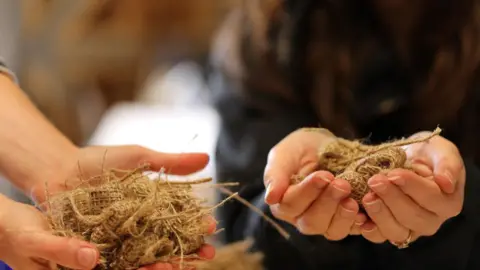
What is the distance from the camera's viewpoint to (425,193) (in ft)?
2.17

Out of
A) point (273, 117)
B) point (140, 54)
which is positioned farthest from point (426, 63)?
point (140, 54)

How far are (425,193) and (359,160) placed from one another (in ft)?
0.27

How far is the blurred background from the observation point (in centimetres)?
170

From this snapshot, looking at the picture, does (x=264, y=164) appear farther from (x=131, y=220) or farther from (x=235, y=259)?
(x=131, y=220)

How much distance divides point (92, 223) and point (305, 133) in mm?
304

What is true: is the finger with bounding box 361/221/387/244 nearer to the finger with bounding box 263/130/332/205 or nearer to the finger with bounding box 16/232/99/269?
the finger with bounding box 263/130/332/205

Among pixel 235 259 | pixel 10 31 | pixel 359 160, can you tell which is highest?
pixel 10 31

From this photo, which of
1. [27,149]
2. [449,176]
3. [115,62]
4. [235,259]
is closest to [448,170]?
[449,176]

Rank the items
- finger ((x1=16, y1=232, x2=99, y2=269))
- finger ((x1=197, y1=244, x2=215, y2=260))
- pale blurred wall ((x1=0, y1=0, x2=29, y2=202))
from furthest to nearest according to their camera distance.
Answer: pale blurred wall ((x1=0, y1=0, x2=29, y2=202)) < finger ((x1=197, y1=244, x2=215, y2=260)) < finger ((x1=16, y1=232, x2=99, y2=269))

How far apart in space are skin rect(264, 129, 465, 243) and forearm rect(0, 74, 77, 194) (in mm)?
232

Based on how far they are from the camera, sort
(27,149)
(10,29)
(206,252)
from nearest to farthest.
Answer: (206,252), (27,149), (10,29)

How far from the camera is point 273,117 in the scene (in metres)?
1.01

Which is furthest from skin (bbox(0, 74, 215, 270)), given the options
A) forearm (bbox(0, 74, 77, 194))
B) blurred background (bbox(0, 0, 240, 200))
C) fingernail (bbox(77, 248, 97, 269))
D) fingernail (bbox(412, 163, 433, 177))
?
blurred background (bbox(0, 0, 240, 200))

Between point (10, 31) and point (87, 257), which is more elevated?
point (10, 31)
